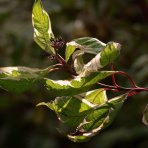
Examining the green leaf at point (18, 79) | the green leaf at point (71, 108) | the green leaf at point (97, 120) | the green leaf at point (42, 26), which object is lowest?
the green leaf at point (97, 120)

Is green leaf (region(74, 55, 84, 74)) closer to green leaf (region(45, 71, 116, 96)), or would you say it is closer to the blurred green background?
green leaf (region(45, 71, 116, 96))

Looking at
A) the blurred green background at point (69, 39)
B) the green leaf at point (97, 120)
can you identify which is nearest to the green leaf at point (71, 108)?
the green leaf at point (97, 120)

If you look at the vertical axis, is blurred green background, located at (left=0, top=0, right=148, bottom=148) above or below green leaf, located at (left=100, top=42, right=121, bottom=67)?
below

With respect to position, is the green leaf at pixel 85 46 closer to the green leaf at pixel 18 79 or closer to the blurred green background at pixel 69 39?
the green leaf at pixel 18 79

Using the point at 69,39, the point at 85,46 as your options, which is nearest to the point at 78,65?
the point at 85,46

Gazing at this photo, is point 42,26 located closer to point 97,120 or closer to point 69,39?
point 97,120

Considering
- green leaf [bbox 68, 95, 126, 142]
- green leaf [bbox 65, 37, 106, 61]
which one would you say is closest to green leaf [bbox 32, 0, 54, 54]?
green leaf [bbox 65, 37, 106, 61]

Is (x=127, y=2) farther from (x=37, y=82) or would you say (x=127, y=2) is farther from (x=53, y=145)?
(x=37, y=82)

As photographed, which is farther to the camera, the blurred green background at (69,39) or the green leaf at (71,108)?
the blurred green background at (69,39)
